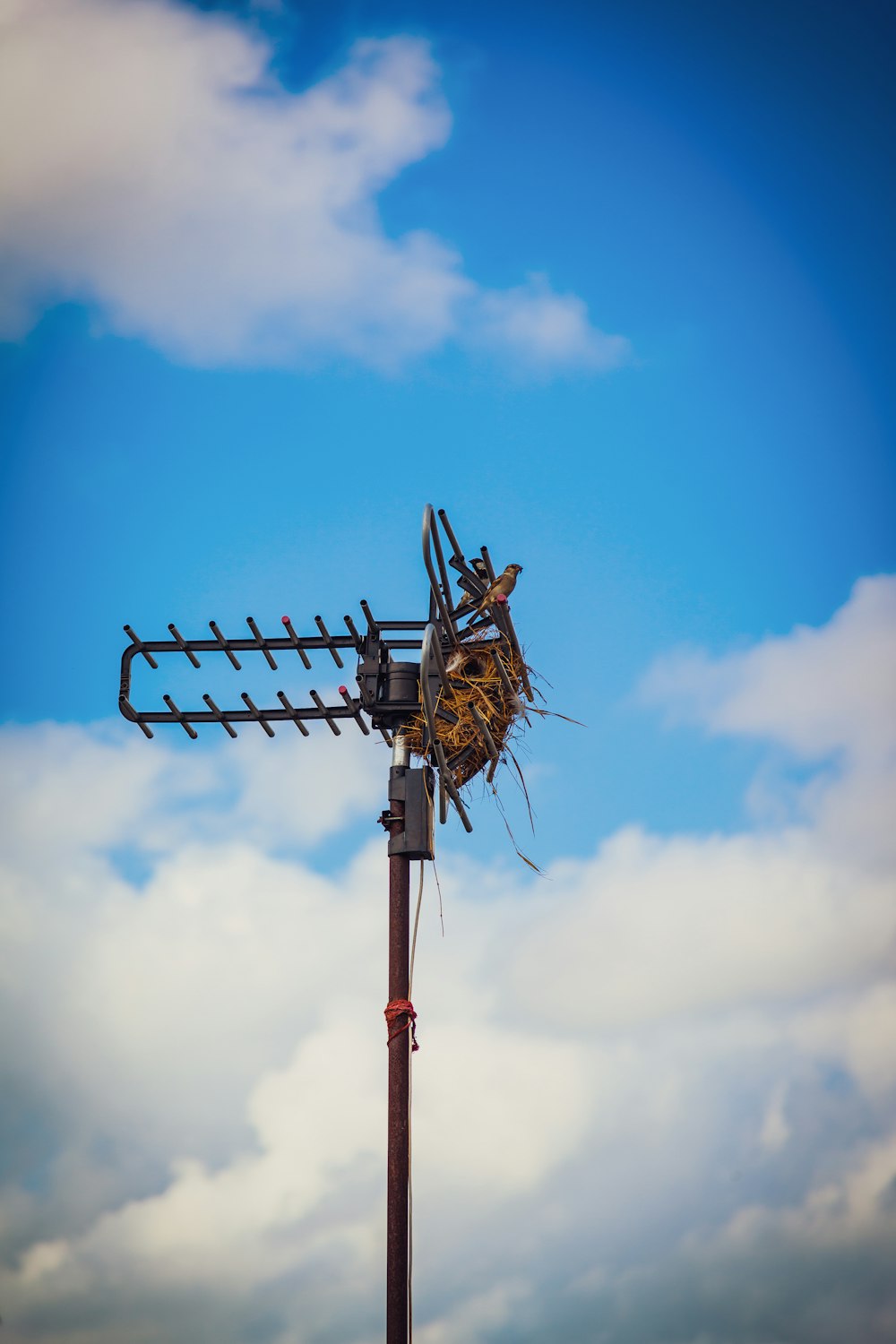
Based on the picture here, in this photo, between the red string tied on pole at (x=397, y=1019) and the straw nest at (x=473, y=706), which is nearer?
the red string tied on pole at (x=397, y=1019)

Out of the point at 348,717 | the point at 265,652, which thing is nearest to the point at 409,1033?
the point at 348,717

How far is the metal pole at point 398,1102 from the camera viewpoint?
7.21m

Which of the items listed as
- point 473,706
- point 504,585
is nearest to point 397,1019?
point 473,706

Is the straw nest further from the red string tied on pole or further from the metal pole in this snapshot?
the red string tied on pole

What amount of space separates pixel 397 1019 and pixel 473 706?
1.81 m

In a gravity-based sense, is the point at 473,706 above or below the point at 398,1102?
above

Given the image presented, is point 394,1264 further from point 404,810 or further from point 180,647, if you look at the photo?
point 180,647

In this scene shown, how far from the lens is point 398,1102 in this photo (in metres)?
7.61

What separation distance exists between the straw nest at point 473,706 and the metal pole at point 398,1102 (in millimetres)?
253

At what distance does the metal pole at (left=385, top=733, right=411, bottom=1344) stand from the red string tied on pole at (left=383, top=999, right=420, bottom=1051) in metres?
0.02

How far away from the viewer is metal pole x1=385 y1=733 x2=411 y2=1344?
23.7ft

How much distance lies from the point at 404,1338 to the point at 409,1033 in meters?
1.51

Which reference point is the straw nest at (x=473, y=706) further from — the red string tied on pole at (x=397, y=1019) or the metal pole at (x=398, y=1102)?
the red string tied on pole at (x=397, y=1019)

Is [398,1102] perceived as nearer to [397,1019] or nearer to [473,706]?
[397,1019]
